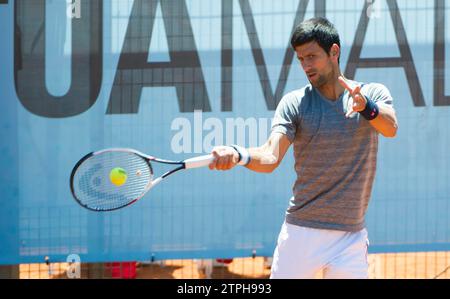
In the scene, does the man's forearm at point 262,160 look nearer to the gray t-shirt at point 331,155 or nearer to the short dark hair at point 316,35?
the gray t-shirt at point 331,155

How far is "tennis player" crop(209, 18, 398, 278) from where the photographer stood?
135 inches

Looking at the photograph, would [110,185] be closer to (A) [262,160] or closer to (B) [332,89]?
(A) [262,160]

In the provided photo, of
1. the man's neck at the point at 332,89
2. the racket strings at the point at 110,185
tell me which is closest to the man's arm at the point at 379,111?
the man's neck at the point at 332,89

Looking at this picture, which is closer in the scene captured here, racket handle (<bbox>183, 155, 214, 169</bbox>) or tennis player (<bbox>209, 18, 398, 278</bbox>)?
racket handle (<bbox>183, 155, 214, 169</bbox>)

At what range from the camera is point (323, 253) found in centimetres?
347

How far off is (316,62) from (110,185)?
1.51m

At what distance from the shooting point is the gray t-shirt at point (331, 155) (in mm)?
3420

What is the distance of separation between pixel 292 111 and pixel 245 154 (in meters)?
0.39

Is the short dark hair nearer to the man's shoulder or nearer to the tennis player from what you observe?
the tennis player

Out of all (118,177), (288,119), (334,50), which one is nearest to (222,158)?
(288,119)

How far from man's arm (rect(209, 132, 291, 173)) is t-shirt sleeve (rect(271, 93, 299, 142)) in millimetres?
28

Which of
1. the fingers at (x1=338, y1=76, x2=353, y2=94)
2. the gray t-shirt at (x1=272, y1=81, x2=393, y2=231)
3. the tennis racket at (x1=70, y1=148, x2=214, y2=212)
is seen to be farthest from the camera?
the tennis racket at (x1=70, y1=148, x2=214, y2=212)

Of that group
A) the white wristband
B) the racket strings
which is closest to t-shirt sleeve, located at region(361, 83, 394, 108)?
the white wristband
